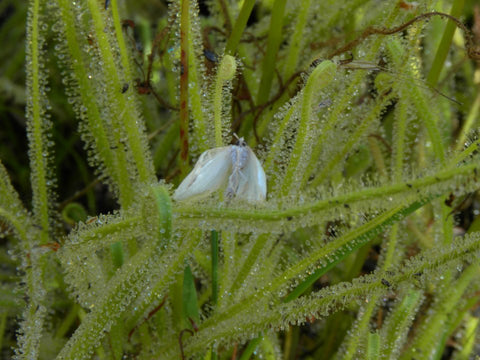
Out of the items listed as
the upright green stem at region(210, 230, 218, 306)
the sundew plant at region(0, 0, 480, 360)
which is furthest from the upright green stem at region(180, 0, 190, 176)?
the upright green stem at region(210, 230, 218, 306)

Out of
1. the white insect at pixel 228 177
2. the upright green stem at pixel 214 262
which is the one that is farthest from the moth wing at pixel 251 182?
the upright green stem at pixel 214 262

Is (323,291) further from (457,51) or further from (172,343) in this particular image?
(457,51)

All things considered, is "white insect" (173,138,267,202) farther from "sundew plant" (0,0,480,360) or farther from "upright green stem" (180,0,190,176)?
"upright green stem" (180,0,190,176)

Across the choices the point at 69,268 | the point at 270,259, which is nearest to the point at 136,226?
the point at 69,268

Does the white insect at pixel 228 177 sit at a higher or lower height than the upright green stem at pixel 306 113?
lower

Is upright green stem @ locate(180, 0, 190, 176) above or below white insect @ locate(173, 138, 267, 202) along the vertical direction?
above

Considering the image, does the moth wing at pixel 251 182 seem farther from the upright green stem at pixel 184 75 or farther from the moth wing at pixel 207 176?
the upright green stem at pixel 184 75

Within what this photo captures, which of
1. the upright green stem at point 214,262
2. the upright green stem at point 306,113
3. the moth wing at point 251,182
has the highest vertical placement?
the upright green stem at point 306,113
